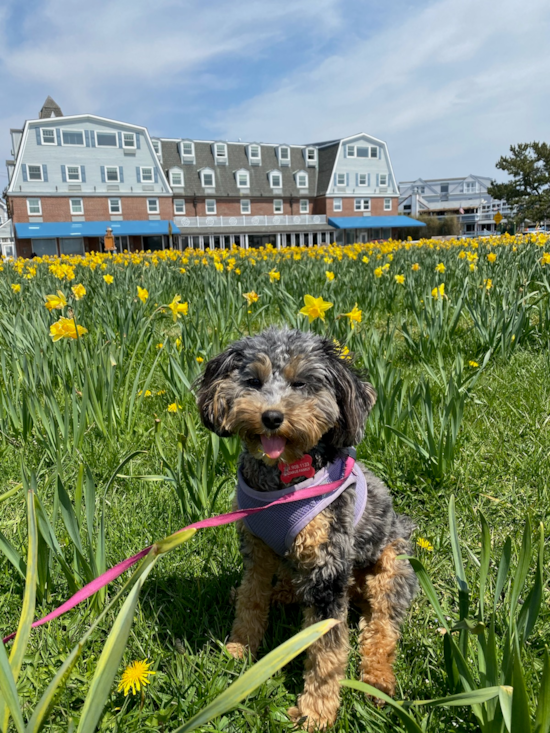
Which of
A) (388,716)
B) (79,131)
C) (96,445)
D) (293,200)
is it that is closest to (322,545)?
(388,716)

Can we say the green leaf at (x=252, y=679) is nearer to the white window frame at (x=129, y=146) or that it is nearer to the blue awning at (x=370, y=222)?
the white window frame at (x=129, y=146)

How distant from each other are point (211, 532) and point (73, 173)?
41.7 metres

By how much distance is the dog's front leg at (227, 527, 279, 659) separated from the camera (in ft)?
5.92

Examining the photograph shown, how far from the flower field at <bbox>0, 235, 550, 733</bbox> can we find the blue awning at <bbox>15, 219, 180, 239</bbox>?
35.5 metres

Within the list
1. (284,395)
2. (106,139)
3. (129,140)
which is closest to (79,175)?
(106,139)

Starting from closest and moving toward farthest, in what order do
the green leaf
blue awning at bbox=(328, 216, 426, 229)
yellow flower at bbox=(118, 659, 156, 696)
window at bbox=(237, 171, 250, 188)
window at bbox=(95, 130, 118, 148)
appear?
the green leaf < yellow flower at bbox=(118, 659, 156, 696) < window at bbox=(95, 130, 118, 148) < window at bbox=(237, 171, 250, 188) < blue awning at bbox=(328, 216, 426, 229)

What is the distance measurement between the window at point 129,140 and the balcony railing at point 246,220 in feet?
21.9

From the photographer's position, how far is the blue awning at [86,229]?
35.7 m

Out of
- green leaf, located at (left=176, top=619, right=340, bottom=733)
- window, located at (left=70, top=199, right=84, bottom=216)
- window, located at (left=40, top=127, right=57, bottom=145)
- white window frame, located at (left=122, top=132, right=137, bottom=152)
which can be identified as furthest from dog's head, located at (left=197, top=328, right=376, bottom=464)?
white window frame, located at (left=122, top=132, right=137, bottom=152)

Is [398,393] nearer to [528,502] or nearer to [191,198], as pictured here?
[528,502]

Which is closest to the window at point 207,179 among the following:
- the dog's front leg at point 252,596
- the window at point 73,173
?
the window at point 73,173

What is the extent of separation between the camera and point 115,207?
3909 centimetres

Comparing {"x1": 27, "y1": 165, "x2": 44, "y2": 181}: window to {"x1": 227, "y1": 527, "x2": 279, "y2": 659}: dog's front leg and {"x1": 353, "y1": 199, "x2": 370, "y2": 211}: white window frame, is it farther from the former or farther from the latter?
{"x1": 227, "y1": 527, "x2": 279, "y2": 659}: dog's front leg

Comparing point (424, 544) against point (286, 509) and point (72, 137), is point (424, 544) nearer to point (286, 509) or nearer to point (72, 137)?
point (286, 509)
